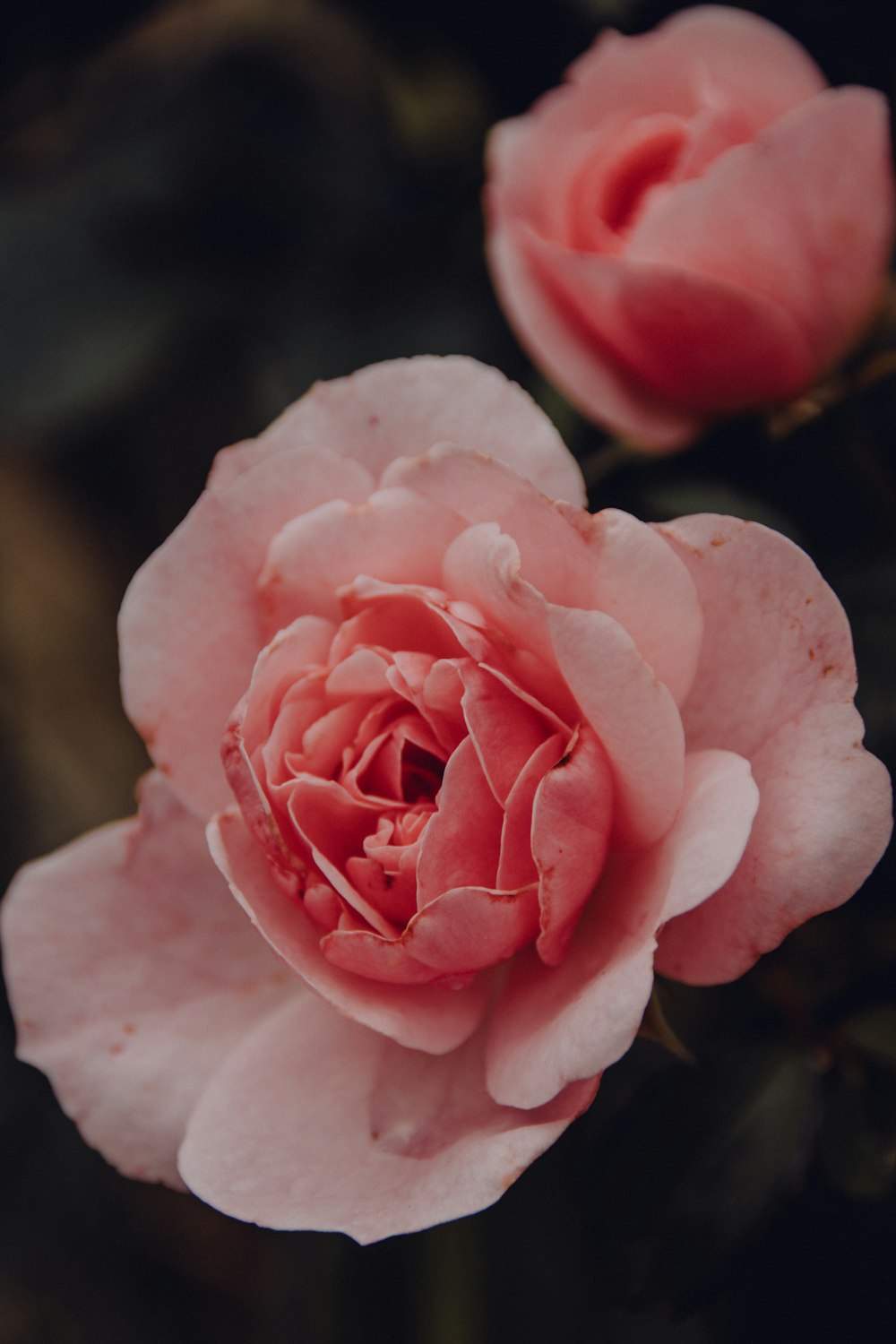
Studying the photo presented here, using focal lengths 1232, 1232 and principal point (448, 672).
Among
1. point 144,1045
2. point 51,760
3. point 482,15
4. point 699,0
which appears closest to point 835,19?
point 699,0

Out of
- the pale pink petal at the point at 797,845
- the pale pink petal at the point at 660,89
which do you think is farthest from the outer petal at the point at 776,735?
the pale pink petal at the point at 660,89

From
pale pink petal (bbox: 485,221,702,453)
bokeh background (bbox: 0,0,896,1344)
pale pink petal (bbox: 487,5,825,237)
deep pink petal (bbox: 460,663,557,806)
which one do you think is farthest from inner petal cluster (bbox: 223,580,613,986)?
pale pink petal (bbox: 487,5,825,237)

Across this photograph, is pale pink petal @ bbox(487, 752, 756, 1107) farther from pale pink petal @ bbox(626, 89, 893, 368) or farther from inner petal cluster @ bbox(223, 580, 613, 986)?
pale pink petal @ bbox(626, 89, 893, 368)

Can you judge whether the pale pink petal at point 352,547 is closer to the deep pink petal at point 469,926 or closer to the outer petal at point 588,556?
the outer petal at point 588,556

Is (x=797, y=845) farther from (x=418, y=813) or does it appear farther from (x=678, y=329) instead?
(x=678, y=329)

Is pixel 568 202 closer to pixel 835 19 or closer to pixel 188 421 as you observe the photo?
pixel 835 19

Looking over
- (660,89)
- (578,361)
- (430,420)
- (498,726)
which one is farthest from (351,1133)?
(660,89)
